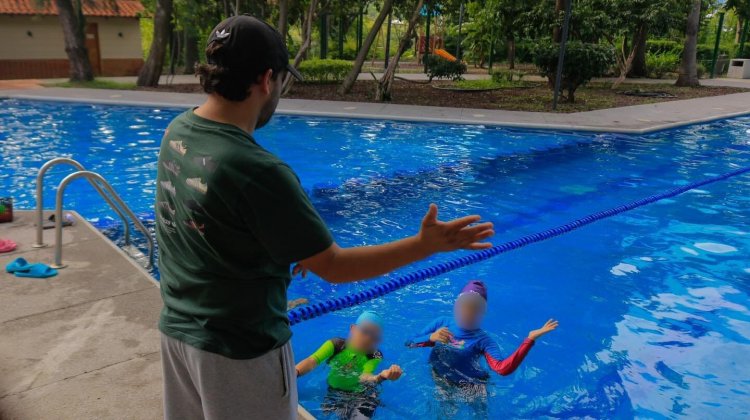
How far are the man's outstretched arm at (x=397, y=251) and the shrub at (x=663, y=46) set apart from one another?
39526mm

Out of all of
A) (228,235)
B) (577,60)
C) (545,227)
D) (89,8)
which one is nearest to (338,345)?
(228,235)

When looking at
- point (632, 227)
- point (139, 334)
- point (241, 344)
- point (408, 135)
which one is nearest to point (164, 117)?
point (408, 135)

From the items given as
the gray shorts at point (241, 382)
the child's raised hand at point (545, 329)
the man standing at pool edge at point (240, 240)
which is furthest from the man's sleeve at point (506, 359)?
the gray shorts at point (241, 382)

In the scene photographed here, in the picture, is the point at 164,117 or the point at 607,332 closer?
the point at 607,332

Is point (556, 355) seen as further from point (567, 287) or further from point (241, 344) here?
point (241, 344)

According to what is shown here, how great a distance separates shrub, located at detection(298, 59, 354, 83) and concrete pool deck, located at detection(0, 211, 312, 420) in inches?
768

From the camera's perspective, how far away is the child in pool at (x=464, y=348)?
13.4 feet

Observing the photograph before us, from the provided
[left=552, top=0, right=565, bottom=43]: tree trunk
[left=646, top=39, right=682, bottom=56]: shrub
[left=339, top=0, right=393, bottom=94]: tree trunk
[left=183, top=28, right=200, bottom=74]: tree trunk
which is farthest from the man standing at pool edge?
[left=646, top=39, right=682, bottom=56]: shrub

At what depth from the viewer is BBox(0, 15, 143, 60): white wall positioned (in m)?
26.7

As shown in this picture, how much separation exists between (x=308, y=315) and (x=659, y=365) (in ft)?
9.90

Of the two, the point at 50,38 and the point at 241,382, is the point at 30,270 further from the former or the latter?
the point at 50,38

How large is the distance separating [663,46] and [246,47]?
133ft

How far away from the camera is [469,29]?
35.5 metres

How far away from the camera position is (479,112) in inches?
669
